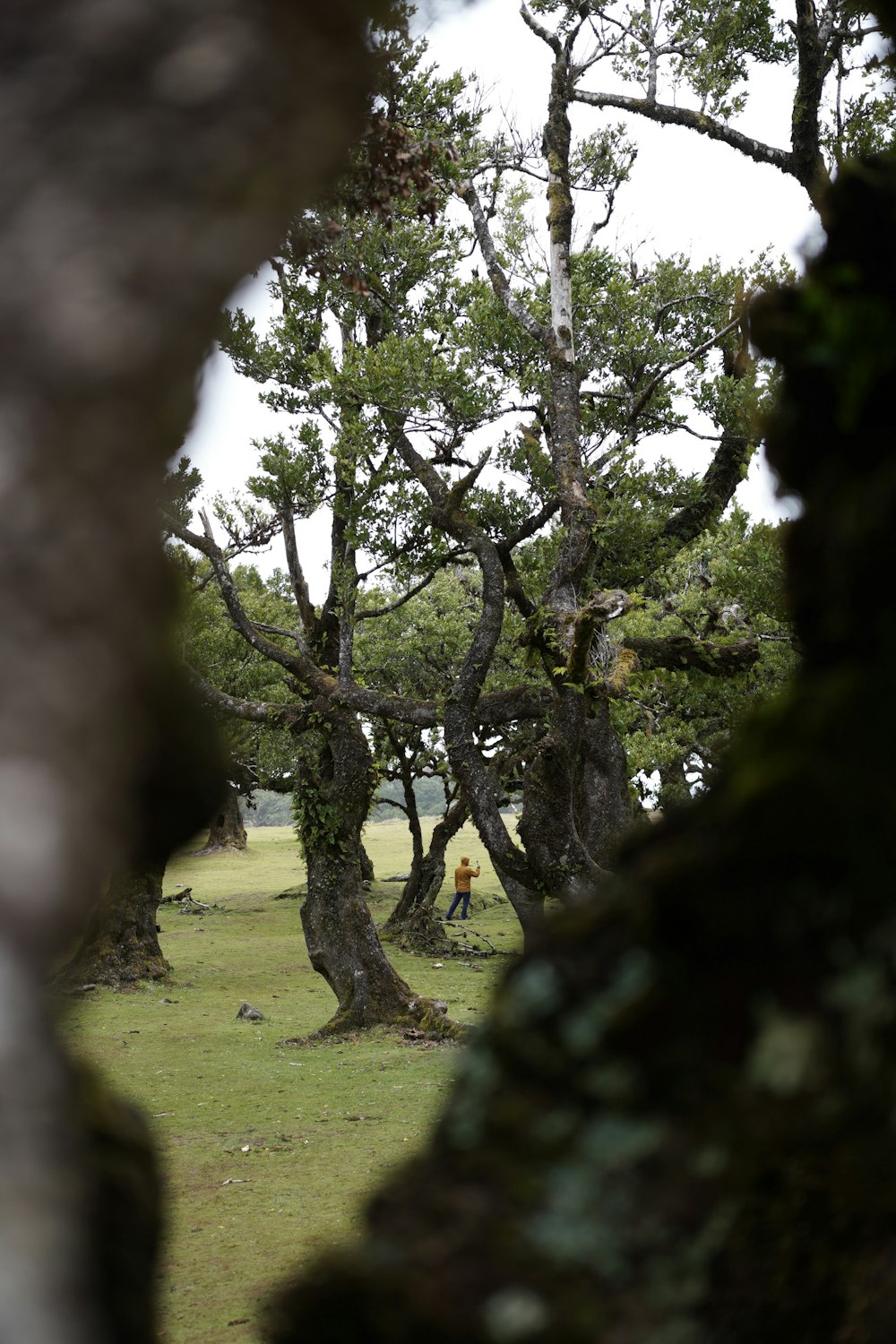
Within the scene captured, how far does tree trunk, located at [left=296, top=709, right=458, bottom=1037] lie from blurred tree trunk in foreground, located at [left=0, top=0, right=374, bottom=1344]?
13727mm

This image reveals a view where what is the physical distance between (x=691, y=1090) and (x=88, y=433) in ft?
3.38

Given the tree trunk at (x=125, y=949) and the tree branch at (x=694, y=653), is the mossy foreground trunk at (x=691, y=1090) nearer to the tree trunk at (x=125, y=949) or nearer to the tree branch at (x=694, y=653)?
the tree branch at (x=694, y=653)

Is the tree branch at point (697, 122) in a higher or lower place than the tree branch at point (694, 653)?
higher

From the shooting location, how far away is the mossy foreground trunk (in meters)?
1.16

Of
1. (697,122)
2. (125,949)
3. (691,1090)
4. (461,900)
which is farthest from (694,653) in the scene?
(461,900)

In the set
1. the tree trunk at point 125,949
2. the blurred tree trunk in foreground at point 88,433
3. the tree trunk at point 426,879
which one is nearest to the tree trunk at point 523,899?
the tree trunk at point 125,949

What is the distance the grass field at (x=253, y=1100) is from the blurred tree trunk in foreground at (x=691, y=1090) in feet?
2.36

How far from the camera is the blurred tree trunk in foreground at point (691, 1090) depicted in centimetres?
116

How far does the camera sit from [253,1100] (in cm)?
1103

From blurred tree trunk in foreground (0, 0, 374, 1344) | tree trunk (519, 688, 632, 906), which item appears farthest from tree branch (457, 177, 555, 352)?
blurred tree trunk in foreground (0, 0, 374, 1344)

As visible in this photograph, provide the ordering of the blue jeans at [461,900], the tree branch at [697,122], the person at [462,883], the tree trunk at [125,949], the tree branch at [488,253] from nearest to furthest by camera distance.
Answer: the tree branch at [697,122], the tree branch at [488,253], the tree trunk at [125,949], the blue jeans at [461,900], the person at [462,883]

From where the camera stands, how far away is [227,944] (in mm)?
24359

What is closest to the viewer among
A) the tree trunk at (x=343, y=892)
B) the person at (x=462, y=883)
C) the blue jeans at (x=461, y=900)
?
the tree trunk at (x=343, y=892)

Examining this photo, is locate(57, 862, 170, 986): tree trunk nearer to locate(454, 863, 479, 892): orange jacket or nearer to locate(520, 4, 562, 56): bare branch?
locate(454, 863, 479, 892): orange jacket
